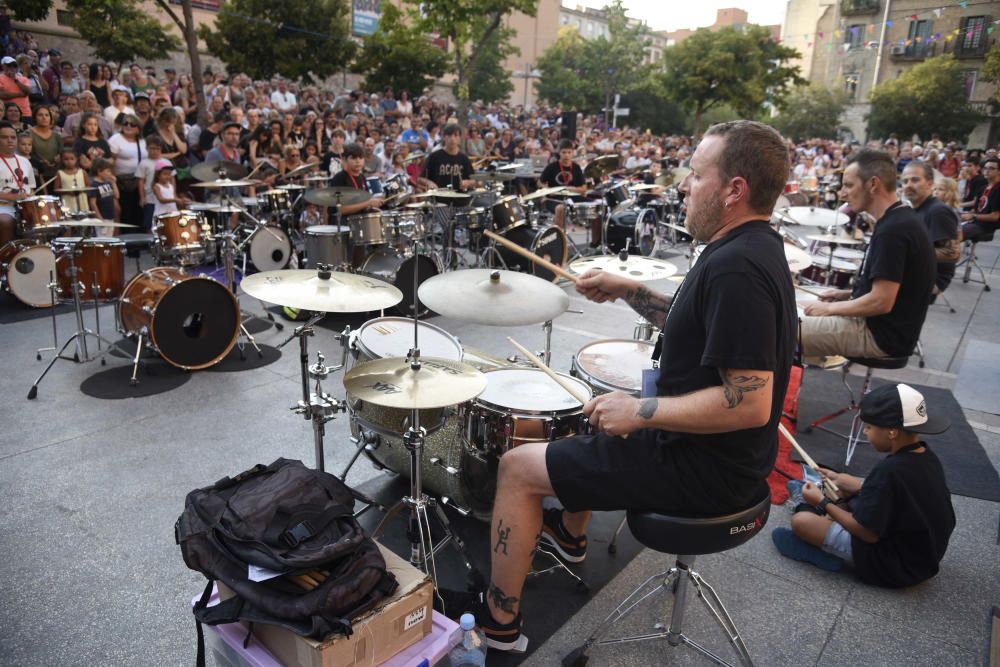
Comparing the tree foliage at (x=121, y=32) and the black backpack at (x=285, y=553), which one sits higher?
the tree foliage at (x=121, y=32)

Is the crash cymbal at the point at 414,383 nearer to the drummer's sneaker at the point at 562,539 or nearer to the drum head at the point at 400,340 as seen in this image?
the drum head at the point at 400,340

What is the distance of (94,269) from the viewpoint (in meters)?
5.45

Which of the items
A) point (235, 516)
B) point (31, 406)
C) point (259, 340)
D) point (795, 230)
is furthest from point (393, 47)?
point (235, 516)

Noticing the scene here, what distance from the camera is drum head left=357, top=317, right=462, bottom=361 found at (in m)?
3.23

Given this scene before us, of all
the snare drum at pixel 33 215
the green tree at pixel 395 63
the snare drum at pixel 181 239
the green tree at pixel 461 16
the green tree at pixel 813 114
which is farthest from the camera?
the green tree at pixel 813 114

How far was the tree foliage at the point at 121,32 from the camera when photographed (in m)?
22.0

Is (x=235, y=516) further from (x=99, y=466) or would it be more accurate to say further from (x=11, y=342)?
(x=11, y=342)

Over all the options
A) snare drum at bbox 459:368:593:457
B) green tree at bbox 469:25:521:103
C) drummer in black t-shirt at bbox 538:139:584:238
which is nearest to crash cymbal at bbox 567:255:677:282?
snare drum at bbox 459:368:593:457

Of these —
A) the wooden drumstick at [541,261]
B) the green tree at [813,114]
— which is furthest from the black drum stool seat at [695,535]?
the green tree at [813,114]

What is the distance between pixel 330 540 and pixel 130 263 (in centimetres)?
787

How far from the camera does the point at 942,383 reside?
5.83 m

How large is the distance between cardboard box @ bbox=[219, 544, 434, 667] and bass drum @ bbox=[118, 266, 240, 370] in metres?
3.36

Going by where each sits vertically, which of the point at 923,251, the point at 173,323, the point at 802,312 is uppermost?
the point at 923,251

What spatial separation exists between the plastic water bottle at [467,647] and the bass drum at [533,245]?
242 inches
